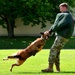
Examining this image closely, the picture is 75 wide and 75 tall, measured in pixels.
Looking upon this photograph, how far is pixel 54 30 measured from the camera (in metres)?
11.5

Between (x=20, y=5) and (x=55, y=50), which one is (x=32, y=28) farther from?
(x=55, y=50)

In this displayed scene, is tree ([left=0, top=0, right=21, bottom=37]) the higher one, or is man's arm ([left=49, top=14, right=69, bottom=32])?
Result: tree ([left=0, top=0, right=21, bottom=37])

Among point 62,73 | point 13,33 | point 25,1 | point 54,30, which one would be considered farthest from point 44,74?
point 13,33

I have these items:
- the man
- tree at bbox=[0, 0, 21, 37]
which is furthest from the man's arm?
tree at bbox=[0, 0, 21, 37]

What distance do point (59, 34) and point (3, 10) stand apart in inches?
1273

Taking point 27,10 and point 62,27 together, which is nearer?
point 62,27

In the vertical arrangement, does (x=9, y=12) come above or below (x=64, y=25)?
above

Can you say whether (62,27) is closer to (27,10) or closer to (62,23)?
(62,23)

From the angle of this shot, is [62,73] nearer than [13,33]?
Yes

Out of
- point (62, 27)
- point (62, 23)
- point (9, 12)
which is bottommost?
point (62, 27)

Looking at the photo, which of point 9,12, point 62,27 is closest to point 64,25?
point 62,27

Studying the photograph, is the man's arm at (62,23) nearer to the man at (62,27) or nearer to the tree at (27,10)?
A: the man at (62,27)

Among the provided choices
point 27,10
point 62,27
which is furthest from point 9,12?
point 62,27

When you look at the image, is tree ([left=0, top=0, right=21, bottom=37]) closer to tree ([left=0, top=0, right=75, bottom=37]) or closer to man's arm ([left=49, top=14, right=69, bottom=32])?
tree ([left=0, top=0, right=75, bottom=37])
